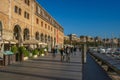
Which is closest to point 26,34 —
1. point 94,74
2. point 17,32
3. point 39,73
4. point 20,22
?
point 20,22

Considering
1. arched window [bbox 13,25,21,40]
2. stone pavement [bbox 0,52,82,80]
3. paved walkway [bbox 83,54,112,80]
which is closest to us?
stone pavement [bbox 0,52,82,80]

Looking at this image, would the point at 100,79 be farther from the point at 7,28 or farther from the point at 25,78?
the point at 7,28

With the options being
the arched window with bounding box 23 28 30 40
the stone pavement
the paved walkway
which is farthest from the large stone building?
the paved walkway

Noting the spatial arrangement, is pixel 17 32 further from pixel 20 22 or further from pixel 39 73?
pixel 39 73

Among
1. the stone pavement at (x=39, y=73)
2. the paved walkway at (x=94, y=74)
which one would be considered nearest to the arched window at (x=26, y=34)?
the stone pavement at (x=39, y=73)

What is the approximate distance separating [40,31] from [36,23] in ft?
14.7

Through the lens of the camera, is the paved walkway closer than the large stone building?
Yes

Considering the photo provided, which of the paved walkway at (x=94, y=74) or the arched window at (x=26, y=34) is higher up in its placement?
the arched window at (x=26, y=34)

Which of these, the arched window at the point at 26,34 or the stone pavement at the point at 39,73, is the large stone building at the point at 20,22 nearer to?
the arched window at the point at 26,34

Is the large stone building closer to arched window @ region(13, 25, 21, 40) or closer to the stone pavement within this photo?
arched window @ region(13, 25, 21, 40)

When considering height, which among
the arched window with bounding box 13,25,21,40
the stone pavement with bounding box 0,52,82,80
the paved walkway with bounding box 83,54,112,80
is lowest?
the paved walkway with bounding box 83,54,112,80

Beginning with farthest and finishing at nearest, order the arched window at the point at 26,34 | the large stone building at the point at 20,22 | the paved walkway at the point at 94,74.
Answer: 1. the arched window at the point at 26,34
2. the large stone building at the point at 20,22
3. the paved walkway at the point at 94,74

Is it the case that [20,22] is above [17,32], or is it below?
above

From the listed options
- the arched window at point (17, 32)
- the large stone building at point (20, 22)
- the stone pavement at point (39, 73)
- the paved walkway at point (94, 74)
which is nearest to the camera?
the stone pavement at point (39, 73)
